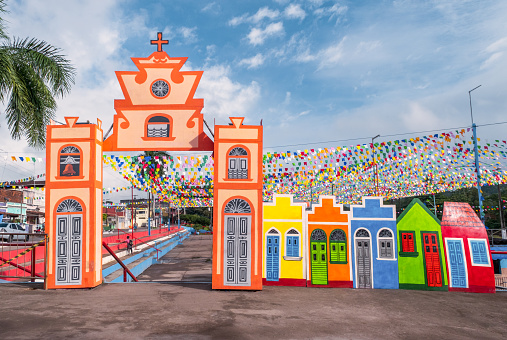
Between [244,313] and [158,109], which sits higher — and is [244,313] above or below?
below

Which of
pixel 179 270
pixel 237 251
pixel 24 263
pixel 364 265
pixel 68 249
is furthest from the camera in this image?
pixel 179 270

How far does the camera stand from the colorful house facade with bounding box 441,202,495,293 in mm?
9492

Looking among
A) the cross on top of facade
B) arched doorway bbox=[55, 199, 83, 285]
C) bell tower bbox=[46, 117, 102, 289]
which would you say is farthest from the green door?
the cross on top of facade

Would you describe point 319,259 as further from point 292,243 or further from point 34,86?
point 34,86

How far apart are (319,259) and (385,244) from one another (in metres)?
1.80

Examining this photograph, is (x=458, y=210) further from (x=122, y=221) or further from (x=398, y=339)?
(x=122, y=221)

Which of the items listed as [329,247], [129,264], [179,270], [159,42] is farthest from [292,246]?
[129,264]

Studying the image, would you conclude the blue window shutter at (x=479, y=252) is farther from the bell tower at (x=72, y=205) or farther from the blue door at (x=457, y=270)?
the bell tower at (x=72, y=205)

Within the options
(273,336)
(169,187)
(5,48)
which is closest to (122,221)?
(169,187)

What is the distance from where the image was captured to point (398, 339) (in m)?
5.79

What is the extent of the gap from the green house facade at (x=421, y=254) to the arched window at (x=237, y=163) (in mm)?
4367

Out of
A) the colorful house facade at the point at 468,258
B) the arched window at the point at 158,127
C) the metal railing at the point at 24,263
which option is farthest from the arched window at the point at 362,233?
the metal railing at the point at 24,263

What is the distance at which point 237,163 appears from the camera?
945 cm

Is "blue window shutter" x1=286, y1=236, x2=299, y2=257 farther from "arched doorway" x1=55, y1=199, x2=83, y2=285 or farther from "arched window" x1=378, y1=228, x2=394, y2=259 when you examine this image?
"arched doorway" x1=55, y1=199, x2=83, y2=285
